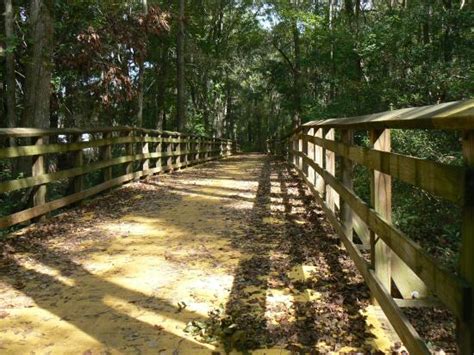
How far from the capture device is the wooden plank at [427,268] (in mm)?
1829

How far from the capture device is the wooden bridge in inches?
92.7

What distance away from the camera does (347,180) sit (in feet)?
15.1

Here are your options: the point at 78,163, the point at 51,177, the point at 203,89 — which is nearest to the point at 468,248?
the point at 51,177

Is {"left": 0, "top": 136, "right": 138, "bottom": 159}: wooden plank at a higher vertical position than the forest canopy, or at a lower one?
lower

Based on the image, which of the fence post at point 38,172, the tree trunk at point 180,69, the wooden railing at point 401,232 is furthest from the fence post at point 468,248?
the tree trunk at point 180,69

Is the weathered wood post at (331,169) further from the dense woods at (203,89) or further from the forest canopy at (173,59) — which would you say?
the forest canopy at (173,59)

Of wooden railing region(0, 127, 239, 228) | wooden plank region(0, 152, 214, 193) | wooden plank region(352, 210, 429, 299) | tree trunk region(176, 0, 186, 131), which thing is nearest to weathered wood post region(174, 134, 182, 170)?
wooden railing region(0, 127, 239, 228)

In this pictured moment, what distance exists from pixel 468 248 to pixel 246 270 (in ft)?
9.27

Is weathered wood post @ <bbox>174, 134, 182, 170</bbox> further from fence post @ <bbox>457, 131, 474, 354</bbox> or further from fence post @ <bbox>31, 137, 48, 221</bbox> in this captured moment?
fence post @ <bbox>457, 131, 474, 354</bbox>

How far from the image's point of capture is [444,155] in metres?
9.59

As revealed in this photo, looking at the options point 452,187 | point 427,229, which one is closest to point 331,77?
point 427,229

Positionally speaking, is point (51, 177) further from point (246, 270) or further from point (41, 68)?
point (246, 270)

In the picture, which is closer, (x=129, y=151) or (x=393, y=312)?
(x=393, y=312)

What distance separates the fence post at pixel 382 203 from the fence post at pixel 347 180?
1.10 m
